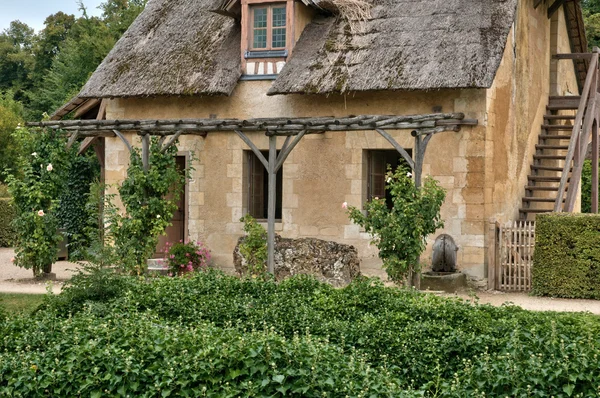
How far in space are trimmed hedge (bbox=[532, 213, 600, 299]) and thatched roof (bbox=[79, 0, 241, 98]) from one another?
582 centimetres

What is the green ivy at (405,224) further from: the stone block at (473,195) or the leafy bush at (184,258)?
the leafy bush at (184,258)

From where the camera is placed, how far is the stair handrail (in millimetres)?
14883

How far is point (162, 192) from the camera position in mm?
14438

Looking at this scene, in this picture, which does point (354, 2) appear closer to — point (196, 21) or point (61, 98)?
point (196, 21)

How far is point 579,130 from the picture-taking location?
15.9 meters

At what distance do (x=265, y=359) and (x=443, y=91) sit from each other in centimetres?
889

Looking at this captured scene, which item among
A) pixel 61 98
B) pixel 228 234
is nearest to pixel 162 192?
pixel 228 234

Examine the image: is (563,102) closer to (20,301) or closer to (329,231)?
(329,231)

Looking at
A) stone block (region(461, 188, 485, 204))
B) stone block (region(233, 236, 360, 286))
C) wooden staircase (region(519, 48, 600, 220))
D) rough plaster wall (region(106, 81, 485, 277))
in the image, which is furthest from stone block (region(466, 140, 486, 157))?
stone block (region(233, 236, 360, 286))

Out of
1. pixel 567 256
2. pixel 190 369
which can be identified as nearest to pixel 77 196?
pixel 567 256

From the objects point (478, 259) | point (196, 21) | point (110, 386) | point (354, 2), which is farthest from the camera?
point (196, 21)

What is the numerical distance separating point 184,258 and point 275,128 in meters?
3.02

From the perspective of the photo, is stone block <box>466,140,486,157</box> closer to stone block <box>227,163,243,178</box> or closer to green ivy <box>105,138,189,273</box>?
stone block <box>227,163,243,178</box>

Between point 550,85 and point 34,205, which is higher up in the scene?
point 550,85
